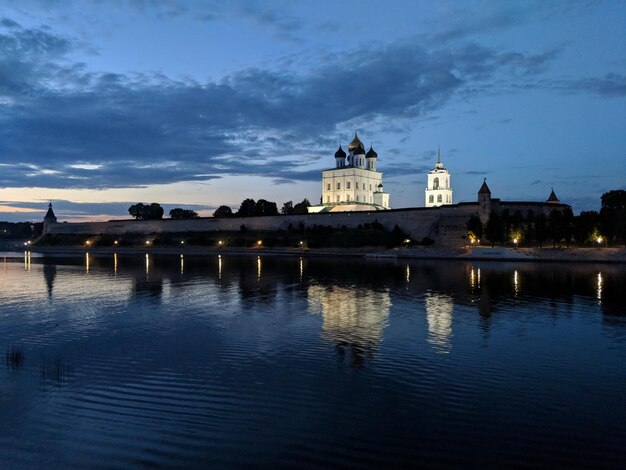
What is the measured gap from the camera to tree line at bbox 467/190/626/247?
3872 cm

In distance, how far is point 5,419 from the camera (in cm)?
610

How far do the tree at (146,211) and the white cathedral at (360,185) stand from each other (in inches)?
1392

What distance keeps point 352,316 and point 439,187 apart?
185 feet

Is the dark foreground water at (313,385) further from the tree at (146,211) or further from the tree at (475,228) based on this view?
the tree at (146,211)

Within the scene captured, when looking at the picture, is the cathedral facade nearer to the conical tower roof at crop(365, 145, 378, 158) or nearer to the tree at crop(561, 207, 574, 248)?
the conical tower roof at crop(365, 145, 378, 158)

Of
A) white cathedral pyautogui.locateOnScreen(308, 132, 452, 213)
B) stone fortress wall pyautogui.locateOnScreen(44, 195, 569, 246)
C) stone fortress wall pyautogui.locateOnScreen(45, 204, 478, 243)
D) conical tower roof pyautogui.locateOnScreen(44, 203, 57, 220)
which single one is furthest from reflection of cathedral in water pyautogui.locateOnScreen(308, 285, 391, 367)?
conical tower roof pyautogui.locateOnScreen(44, 203, 57, 220)

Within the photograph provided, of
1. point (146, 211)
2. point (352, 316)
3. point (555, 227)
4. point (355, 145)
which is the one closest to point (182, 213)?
point (146, 211)

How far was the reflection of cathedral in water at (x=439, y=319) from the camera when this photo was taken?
33.6 ft

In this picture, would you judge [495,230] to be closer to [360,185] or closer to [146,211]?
[360,185]

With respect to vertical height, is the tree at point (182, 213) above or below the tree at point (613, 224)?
above

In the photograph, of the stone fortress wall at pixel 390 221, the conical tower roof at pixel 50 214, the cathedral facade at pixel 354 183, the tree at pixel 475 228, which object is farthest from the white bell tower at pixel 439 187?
the conical tower roof at pixel 50 214

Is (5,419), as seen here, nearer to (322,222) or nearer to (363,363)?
(363,363)

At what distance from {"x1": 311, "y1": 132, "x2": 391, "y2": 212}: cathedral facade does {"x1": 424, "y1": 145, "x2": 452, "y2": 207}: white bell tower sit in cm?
687

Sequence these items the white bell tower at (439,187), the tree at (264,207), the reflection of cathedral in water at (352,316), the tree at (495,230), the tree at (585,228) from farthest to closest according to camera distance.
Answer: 1. the tree at (264,207)
2. the white bell tower at (439,187)
3. the tree at (495,230)
4. the tree at (585,228)
5. the reflection of cathedral in water at (352,316)
